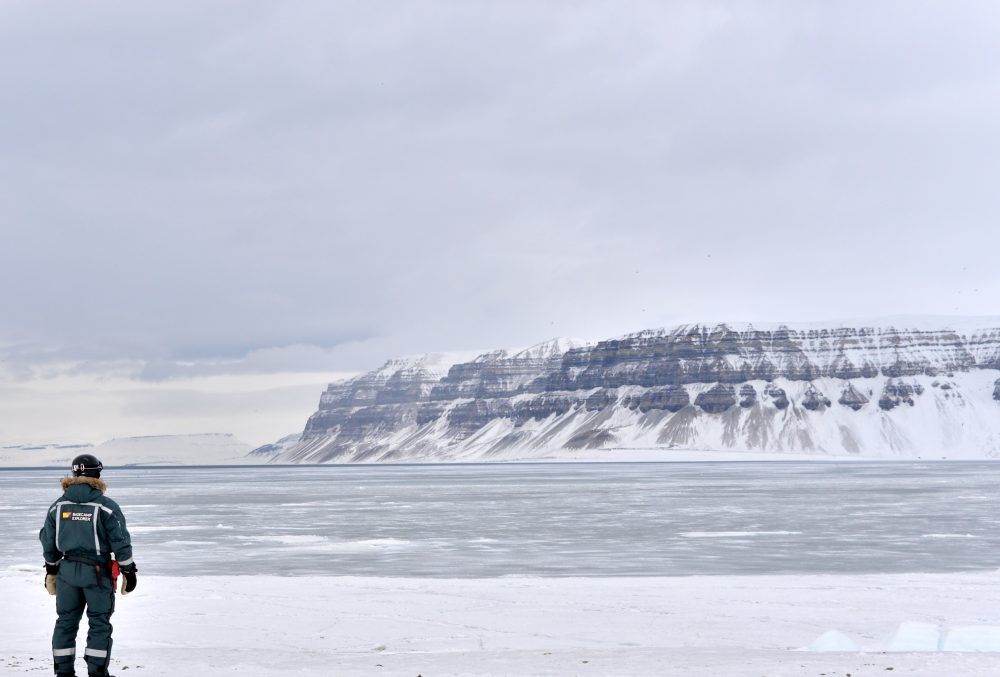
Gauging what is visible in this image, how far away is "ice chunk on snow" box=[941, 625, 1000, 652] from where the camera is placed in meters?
16.5

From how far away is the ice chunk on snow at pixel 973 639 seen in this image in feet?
54.1

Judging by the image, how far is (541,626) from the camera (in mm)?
18828

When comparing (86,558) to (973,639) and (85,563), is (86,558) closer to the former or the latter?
(85,563)

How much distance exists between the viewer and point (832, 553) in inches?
1332

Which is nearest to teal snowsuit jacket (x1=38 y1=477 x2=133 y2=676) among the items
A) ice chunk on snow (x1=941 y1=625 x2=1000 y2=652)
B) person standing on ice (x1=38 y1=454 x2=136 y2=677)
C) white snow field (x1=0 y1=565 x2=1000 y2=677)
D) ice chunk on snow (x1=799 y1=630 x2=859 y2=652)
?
person standing on ice (x1=38 y1=454 x2=136 y2=677)

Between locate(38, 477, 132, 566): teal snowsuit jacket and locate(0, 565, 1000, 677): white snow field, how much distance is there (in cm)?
188

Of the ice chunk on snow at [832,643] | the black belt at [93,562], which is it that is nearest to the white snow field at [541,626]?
the ice chunk on snow at [832,643]

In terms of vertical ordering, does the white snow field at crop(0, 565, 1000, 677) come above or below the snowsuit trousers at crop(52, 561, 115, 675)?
below

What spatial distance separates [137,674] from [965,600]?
49.7ft

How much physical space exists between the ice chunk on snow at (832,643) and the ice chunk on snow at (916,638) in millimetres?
559

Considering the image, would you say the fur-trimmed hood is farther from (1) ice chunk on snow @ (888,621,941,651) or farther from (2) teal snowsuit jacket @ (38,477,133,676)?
(1) ice chunk on snow @ (888,621,941,651)

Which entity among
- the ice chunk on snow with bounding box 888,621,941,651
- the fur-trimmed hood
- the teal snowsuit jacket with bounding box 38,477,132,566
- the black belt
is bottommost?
the ice chunk on snow with bounding box 888,621,941,651

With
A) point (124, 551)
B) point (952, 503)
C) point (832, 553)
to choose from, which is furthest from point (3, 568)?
point (952, 503)

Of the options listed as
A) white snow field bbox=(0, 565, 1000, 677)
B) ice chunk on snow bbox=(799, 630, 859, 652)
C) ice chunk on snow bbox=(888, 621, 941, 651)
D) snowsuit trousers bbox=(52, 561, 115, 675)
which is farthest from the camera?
ice chunk on snow bbox=(888, 621, 941, 651)
